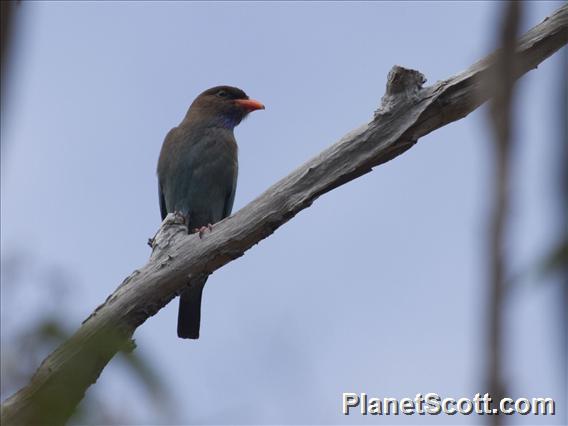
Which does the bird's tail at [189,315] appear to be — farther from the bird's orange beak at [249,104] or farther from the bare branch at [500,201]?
the bare branch at [500,201]

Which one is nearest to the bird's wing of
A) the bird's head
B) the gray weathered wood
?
the bird's head

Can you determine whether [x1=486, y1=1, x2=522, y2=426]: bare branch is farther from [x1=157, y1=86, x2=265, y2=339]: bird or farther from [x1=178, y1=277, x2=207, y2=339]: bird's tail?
[x1=178, y1=277, x2=207, y2=339]: bird's tail

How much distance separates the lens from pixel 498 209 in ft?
2.25

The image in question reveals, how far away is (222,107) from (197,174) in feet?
3.60

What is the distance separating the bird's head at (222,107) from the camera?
801cm

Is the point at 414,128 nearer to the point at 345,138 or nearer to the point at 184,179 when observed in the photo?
the point at 345,138

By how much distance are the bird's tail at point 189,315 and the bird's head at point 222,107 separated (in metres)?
1.68

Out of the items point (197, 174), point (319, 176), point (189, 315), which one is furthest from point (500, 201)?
point (197, 174)

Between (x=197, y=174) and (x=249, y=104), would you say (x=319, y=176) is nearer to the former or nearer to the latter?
(x=197, y=174)

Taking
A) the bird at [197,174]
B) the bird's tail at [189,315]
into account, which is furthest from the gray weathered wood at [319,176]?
the bird's tail at [189,315]

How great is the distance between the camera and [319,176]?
467cm

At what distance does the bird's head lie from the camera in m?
8.01

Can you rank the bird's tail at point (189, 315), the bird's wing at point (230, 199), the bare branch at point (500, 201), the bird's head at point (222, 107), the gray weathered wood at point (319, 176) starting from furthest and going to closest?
the bird's head at point (222, 107)
the bird's wing at point (230, 199)
the bird's tail at point (189, 315)
the gray weathered wood at point (319, 176)
the bare branch at point (500, 201)

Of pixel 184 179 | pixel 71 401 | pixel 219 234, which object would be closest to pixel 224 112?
pixel 184 179
